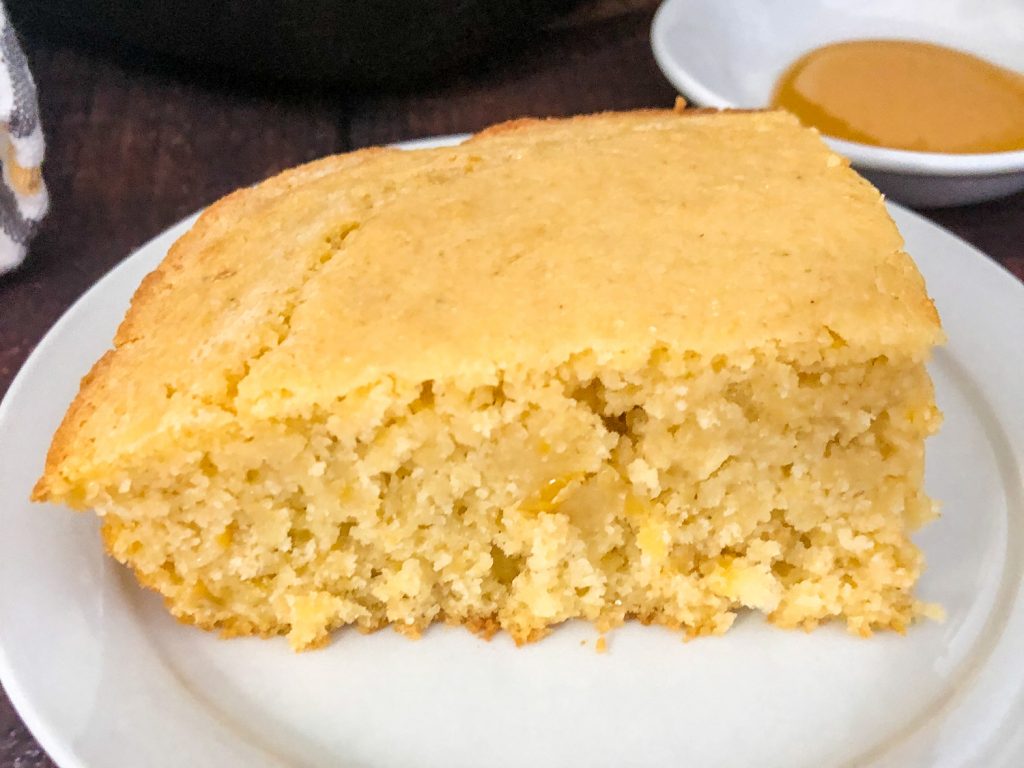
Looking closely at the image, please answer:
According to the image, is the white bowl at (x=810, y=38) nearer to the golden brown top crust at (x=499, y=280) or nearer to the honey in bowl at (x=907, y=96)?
the honey in bowl at (x=907, y=96)

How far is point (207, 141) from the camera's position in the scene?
2244 millimetres

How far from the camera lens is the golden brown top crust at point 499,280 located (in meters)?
1.10

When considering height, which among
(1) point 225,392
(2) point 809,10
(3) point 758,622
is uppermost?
(1) point 225,392

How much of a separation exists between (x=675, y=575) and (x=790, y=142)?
0.68 meters

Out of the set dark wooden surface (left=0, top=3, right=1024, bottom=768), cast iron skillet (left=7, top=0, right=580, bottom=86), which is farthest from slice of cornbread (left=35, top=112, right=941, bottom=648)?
cast iron skillet (left=7, top=0, right=580, bottom=86)

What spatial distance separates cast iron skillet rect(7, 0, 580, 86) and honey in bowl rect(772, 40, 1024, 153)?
0.71 meters

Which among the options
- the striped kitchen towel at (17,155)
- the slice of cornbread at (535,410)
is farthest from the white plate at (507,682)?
the striped kitchen towel at (17,155)

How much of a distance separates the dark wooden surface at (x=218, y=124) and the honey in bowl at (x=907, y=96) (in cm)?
A: 23

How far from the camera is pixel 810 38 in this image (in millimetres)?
2486

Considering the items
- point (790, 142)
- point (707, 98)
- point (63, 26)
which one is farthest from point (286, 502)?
point (63, 26)

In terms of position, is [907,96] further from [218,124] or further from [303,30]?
[218,124]

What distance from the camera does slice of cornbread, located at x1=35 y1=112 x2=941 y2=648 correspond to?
1.10 metres

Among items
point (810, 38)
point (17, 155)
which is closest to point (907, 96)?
point (810, 38)

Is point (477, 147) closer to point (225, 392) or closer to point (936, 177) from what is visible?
point (225, 392)
